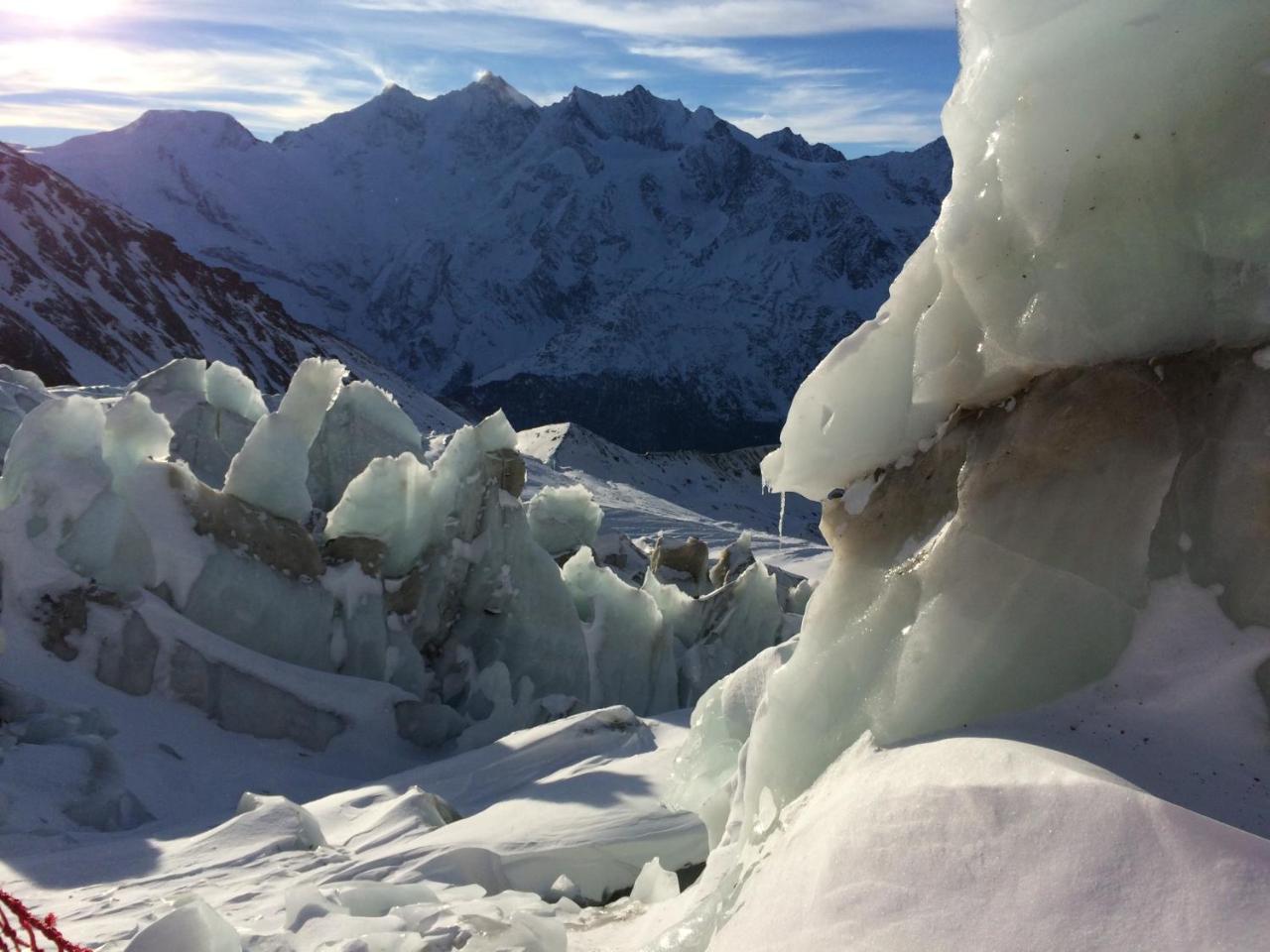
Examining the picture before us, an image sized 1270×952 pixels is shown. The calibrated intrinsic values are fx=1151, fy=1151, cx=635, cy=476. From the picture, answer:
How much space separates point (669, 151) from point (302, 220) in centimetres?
6196

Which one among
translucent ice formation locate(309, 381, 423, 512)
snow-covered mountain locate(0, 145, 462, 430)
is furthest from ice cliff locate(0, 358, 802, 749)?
snow-covered mountain locate(0, 145, 462, 430)

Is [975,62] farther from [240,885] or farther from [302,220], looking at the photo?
[302,220]

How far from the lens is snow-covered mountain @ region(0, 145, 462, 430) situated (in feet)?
155

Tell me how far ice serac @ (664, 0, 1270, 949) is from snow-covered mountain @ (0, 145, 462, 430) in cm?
4250

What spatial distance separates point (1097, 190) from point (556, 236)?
171m

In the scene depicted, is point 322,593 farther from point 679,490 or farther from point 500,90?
point 500,90

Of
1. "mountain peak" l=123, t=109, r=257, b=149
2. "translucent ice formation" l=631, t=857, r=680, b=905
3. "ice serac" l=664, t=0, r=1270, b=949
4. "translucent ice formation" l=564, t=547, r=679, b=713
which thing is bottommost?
"translucent ice formation" l=564, t=547, r=679, b=713

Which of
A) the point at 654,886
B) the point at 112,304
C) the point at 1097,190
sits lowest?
the point at 112,304

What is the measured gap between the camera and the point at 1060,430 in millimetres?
3334

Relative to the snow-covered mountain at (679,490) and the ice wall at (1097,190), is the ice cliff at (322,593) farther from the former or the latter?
the snow-covered mountain at (679,490)

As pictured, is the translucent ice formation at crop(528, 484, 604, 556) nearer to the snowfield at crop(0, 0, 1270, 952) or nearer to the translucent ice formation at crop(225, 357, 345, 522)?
the translucent ice formation at crop(225, 357, 345, 522)

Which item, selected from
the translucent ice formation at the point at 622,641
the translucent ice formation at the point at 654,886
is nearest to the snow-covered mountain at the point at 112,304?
the translucent ice formation at the point at 622,641

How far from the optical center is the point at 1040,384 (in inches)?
135

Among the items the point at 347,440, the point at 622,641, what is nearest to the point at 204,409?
the point at 347,440
